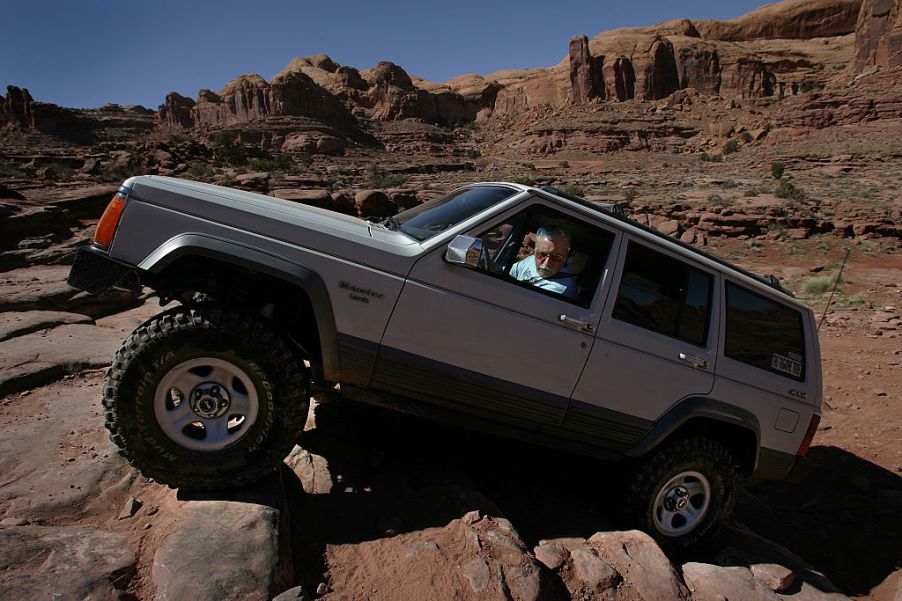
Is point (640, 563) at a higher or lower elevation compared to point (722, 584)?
higher

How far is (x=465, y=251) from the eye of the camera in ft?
8.90

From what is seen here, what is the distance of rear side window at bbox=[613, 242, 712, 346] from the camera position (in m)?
3.28

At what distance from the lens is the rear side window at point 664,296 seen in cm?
328

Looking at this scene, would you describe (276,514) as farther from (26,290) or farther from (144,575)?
(26,290)

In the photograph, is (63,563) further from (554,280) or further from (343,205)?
(343,205)

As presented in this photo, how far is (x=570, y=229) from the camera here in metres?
3.42

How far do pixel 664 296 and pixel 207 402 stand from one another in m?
2.76

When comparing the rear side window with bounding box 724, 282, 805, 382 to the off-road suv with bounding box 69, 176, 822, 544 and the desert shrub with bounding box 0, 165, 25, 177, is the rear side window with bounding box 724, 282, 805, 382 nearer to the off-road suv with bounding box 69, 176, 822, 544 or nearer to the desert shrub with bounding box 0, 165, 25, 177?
the off-road suv with bounding box 69, 176, 822, 544

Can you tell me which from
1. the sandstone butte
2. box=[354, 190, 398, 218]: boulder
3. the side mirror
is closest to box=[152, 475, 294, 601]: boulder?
the side mirror

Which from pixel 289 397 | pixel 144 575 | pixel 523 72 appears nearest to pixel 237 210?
pixel 289 397

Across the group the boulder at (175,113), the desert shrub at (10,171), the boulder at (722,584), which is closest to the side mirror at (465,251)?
the boulder at (722,584)

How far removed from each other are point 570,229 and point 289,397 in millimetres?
1985

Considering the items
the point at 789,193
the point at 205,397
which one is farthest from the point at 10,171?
the point at 789,193

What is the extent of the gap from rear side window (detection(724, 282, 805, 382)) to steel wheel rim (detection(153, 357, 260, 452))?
302 cm
